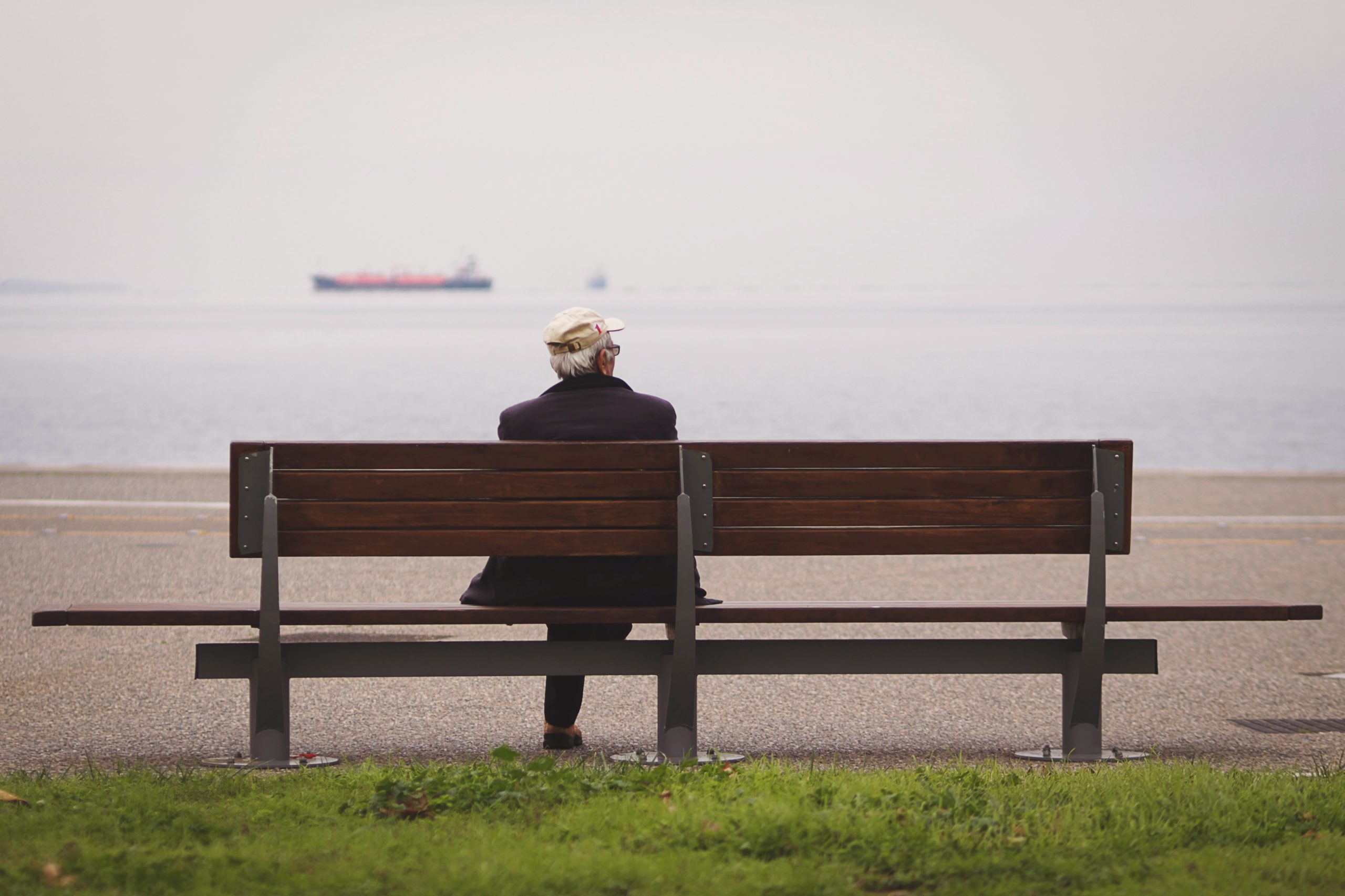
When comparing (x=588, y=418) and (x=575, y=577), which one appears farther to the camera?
(x=588, y=418)

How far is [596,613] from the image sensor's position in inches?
187

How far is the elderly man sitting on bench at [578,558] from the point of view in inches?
191

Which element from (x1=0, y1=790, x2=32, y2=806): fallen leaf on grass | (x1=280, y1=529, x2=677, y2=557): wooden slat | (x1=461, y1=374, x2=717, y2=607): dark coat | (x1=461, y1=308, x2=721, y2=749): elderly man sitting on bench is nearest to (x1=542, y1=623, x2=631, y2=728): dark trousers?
(x1=461, y1=308, x2=721, y2=749): elderly man sitting on bench

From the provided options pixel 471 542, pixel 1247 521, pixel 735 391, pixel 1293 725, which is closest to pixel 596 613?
pixel 471 542

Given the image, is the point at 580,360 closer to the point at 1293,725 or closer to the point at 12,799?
the point at 12,799

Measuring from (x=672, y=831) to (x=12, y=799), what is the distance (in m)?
1.70

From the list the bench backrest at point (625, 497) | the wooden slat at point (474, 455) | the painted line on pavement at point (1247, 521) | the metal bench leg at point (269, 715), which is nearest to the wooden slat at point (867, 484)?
the bench backrest at point (625, 497)

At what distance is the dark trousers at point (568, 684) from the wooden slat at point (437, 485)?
584 mm

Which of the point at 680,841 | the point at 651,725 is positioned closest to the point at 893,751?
the point at 651,725

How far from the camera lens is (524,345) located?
109 metres

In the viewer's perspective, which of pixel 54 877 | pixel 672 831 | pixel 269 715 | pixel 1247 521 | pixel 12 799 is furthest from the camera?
pixel 1247 521

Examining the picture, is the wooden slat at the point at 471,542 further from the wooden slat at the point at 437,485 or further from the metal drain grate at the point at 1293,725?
the metal drain grate at the point at 1293,725

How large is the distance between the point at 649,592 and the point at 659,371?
2471 inches

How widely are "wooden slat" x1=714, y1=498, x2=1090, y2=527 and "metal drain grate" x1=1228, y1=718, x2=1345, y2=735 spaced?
1473 millimetres
